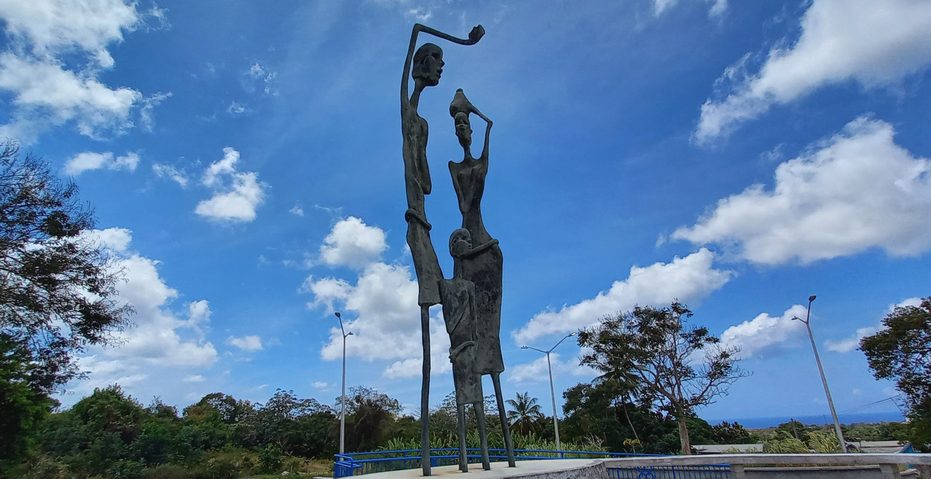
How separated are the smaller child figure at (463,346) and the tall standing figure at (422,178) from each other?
0.32m

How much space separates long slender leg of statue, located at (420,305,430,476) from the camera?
8.46 meters

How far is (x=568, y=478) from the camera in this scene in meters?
7.71

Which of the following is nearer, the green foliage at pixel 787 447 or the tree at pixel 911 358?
the green foliage at pixel 787 447

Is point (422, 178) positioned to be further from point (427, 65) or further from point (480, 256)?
point (427, 65)

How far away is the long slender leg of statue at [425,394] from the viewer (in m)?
8.46

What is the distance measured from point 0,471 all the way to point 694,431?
37213 mm

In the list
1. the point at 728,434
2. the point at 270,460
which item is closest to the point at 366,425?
the point at 270,460

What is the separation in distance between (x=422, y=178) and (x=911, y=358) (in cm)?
2593

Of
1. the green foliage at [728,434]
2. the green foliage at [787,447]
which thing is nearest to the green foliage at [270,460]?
the green foliage at [787,447]

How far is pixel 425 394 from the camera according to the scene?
29.0 feet

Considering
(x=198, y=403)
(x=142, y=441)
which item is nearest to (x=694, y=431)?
(x=142, y=441)

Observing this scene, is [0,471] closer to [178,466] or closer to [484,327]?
[178,466]

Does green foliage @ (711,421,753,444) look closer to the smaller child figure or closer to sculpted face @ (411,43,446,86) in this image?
the smaller child figure

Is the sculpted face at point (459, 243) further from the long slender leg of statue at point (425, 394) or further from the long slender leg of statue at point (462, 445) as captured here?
the long slender leg of statue at point (462, 445)
